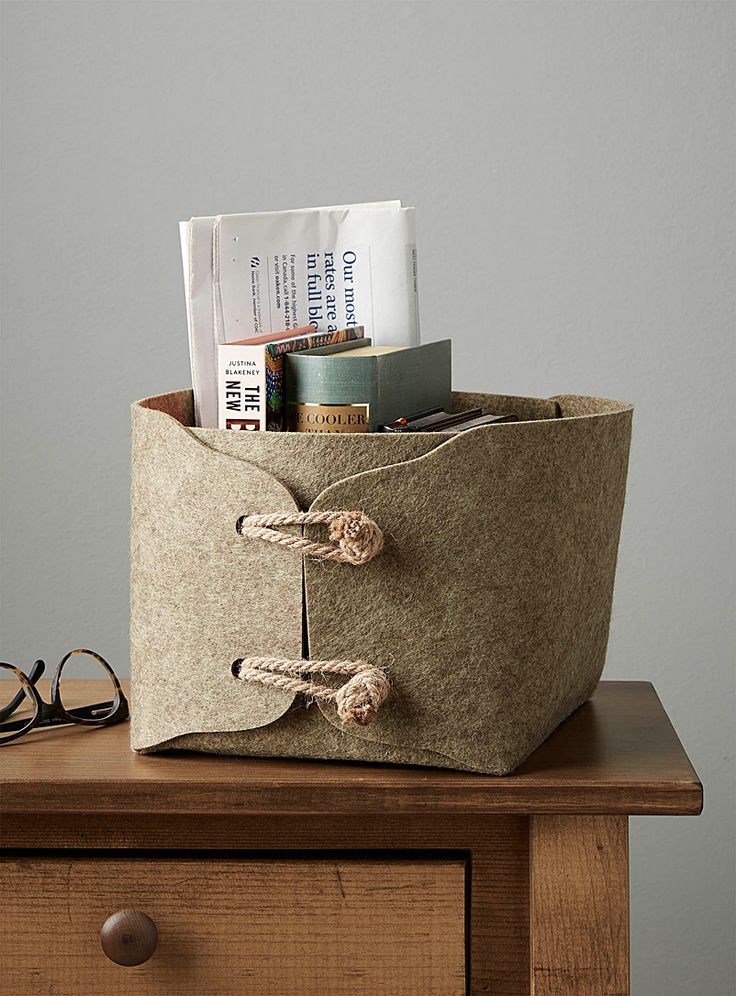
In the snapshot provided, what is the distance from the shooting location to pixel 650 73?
1.44 metres

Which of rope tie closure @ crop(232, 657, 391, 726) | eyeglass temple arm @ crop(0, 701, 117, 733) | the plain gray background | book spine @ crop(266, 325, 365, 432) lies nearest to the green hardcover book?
book spine @ crop(266, 325, 365, 432)

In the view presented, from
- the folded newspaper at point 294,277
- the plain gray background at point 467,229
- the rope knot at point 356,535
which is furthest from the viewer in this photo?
the plain gray background at point 467,229

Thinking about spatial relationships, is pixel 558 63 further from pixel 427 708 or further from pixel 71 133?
pixel 427 708

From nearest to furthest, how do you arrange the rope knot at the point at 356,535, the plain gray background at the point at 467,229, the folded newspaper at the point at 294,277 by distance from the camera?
the rope knot at the point at 356,535 < the folded newspaper at the point at 294,277 < the plain gray background at the point at 467,229

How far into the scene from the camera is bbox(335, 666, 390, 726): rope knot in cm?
66

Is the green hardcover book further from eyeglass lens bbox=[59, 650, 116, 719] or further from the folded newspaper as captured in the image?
eyeglass lens bbox=[59, 650, 116, 719]

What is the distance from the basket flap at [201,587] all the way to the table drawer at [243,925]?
84 millimetres

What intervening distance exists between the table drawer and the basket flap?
0.28 ft

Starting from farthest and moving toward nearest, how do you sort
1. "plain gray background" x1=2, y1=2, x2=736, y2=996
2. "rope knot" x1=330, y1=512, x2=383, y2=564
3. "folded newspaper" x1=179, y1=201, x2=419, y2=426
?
"plain gray background" x1=2, y1=2, x2=736, y2=996, "folded newspaper" x1=179, y1=201, x2=419, y2=426, "rope knot" x1=330, y1=512, x2=383, y2=564

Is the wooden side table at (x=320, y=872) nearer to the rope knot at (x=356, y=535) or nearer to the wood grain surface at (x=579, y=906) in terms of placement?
the wood grain surface at (x=579, y=906)

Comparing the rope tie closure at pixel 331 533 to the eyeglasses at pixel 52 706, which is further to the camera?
the eyeglasses at pixel 52 706

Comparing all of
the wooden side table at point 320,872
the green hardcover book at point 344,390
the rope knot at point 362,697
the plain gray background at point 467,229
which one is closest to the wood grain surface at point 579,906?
the wooden side table at point 320,872

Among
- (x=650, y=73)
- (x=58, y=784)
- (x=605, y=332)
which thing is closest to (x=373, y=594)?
(x=58, y=784)

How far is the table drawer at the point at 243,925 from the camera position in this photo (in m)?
0.71
